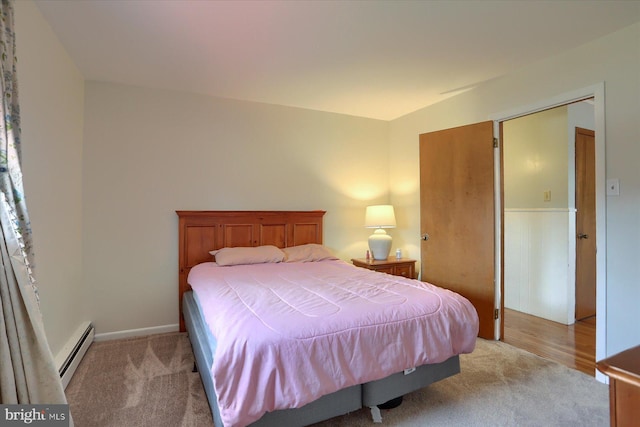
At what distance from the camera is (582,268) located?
11.4 ft

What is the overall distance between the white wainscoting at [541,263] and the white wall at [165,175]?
2.29 m

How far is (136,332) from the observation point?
9.80 feet

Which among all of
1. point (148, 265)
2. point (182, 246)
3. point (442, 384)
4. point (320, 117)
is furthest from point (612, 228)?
point (148, 265)

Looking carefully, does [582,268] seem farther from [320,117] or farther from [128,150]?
[128,150]

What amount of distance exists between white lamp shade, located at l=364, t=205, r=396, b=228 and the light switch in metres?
1.91

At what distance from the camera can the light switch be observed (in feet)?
6.99

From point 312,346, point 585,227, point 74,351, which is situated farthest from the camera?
point 585,227

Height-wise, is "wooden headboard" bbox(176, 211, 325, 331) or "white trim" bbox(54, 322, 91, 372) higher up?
"wooden headboard" bbox(176, 211, 325, 331)

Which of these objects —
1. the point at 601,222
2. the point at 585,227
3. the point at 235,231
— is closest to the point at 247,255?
the point at 235,231

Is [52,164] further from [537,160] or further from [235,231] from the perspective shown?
[537,160]

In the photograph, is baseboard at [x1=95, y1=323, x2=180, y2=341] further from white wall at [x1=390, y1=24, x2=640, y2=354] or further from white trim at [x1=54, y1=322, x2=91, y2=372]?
white wall at [x1=390, y1=24, x2=640, y2=354]

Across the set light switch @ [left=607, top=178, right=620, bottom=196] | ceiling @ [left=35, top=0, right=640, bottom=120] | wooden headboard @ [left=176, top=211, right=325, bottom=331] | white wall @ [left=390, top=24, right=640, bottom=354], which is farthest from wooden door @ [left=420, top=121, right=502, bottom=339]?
wooden headboard @ [left=176, top=211, right=325, bottom=331]

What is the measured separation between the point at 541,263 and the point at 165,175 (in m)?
4.22

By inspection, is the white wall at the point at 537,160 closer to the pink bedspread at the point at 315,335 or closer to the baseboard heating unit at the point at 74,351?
the pink bedspread at the point at 315,335
